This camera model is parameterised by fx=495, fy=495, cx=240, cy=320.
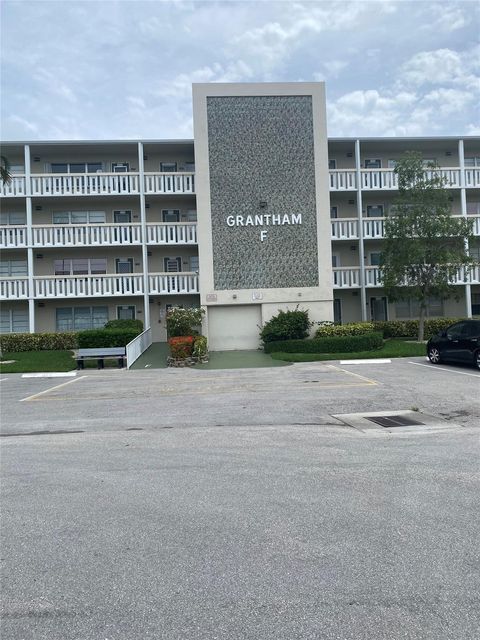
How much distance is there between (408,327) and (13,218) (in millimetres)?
22039

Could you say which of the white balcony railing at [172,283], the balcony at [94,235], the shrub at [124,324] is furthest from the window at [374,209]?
the shrub at [124,324]

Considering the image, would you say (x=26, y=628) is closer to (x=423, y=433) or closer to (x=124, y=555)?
(x=124, y=555)

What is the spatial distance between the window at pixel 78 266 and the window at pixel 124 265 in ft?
2.13

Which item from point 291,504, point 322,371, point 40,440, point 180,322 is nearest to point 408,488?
point 291,504

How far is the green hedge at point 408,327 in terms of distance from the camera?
25.8 meters

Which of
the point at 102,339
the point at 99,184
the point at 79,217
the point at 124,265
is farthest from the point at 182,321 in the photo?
the point at 79,217

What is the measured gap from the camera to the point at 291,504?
465 cm

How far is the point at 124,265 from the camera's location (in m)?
27.2

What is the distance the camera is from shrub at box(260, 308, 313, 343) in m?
22.9

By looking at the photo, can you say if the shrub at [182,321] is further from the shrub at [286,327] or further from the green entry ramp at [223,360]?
the shrub at [286,327]

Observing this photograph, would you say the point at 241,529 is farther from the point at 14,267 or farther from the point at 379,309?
the point at 14,267

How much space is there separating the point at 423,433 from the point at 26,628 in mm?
6352

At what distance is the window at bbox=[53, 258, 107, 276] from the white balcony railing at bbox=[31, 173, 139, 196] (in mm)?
3564

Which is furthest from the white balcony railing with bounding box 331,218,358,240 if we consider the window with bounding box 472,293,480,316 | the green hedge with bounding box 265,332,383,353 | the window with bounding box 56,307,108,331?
the window with bounding box 56,307,108,331
